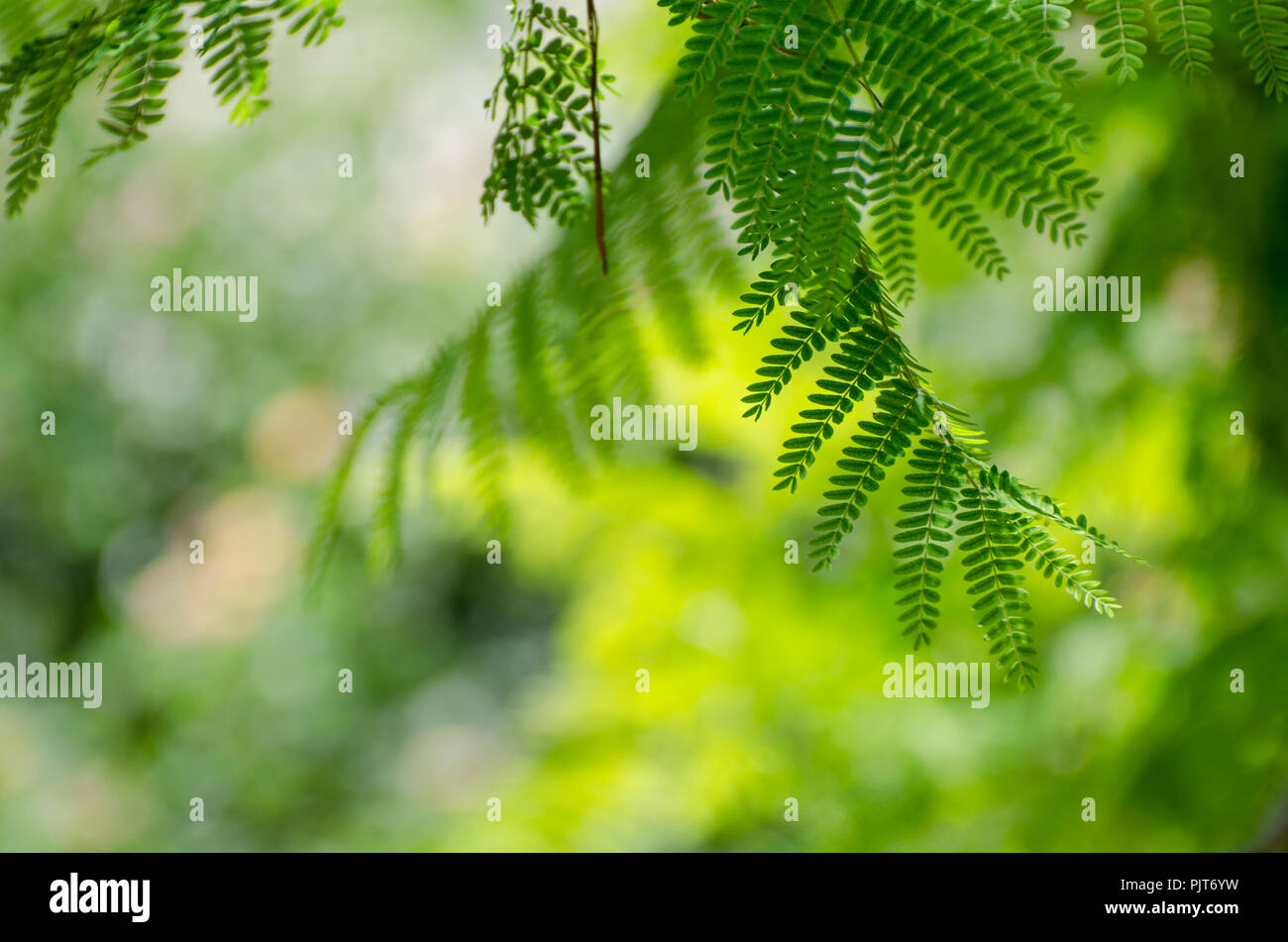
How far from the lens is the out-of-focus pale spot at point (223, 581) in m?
3.22

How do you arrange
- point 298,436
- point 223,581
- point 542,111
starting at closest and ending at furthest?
point 542,111 < point 223,581 < point 298,436

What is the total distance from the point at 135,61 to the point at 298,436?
125 inches

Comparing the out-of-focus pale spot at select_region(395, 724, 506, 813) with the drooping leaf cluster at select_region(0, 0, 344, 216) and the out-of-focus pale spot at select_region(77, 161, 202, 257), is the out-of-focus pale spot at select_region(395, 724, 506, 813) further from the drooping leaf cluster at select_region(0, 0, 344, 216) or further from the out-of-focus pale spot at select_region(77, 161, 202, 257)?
the drooping leaf cluster at select_region(0, 0, 344, 216)

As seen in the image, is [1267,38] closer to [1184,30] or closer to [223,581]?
[1184,30]

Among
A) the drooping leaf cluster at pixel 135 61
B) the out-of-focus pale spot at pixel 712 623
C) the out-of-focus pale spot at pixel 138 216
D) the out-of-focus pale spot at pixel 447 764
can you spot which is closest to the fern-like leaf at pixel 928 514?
the drooping leaf cluster at pixel 135 61

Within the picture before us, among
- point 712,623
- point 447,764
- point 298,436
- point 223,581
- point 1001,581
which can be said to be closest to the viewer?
point 1001,581

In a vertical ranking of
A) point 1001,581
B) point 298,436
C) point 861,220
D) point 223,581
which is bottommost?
Result: point 1001,581

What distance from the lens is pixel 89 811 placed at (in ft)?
10.6

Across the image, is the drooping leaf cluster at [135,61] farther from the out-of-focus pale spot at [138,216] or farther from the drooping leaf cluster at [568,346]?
the out-of-focus pale spot at [138,216]

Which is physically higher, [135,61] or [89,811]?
[135,61]

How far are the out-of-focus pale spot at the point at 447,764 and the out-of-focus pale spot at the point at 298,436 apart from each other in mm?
1195

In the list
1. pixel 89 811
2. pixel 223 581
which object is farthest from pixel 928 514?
pixel 89 811

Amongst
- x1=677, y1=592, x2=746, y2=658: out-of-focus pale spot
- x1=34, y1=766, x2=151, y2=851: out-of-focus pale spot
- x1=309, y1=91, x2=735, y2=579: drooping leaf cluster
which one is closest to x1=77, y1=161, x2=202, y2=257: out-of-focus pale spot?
x1=34, y1=766, x2=151, y2=851: out-of-focus pale spot
